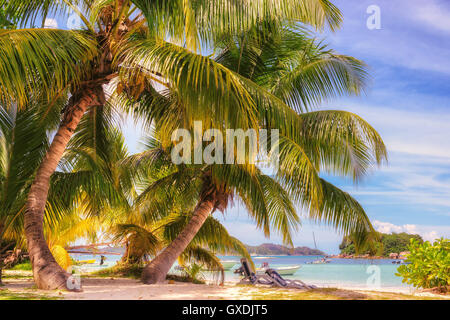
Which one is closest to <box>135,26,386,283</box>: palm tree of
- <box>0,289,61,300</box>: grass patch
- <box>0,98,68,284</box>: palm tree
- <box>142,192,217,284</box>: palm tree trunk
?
<box>142,192,217,284</box>: palm tree trunk

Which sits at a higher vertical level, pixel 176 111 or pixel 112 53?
pixel 112 53

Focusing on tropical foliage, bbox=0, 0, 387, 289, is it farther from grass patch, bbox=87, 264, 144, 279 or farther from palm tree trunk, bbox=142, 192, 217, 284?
grass patch, bbox=87, 264, 144, 279

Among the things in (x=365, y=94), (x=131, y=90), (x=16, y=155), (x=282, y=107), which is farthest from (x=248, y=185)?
(x=16, y=155)

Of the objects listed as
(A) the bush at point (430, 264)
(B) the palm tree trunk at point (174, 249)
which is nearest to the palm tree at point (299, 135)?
(B) the palm tree trunk at point (174, 249)

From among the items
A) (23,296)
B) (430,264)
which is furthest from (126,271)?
(430,264)

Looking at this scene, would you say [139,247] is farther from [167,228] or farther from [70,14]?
[70,14]

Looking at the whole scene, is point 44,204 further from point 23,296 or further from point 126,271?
point 126,271

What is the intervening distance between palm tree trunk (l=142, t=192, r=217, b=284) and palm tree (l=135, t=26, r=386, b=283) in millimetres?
18

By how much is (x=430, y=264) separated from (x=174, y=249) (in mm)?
4426

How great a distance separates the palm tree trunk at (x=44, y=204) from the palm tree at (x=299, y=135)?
132 cm

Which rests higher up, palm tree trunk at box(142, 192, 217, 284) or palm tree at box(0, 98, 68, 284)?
palm tree at box(0, 98, 68, 284)

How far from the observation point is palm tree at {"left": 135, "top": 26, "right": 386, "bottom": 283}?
23.4ft

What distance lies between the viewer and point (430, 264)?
6.30m
